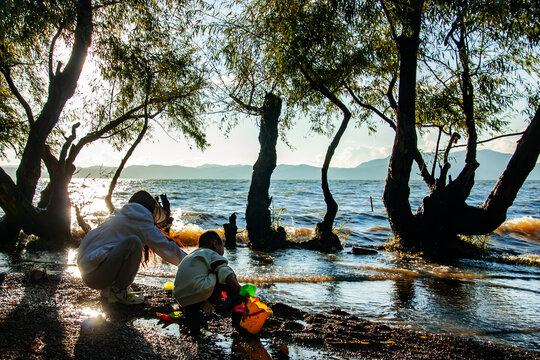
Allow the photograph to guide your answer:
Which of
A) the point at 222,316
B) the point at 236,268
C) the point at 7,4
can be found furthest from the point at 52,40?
the point at 222,316

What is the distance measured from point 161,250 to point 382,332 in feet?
9.17

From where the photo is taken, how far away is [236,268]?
9328mm

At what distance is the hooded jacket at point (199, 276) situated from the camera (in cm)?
449

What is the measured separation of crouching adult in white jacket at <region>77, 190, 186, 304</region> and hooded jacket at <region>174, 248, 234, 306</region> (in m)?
0.49

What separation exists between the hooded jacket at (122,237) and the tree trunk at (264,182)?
26.6 ft

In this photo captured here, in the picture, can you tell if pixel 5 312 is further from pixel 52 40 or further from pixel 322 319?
pixel 52 40

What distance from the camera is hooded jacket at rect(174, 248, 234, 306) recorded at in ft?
14.7

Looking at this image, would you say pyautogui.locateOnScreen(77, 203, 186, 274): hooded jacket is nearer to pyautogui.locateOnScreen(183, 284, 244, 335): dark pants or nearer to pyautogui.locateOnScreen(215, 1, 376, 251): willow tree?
pyautogui.locateOnScreen(183, 284, 244, 335): dark pants

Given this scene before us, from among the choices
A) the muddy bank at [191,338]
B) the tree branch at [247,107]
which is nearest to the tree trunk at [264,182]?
the tree branch at [247,107]

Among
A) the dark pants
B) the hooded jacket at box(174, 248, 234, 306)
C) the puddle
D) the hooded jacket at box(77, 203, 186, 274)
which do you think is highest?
the hooded jacket at box(77, 203, 186, 274)

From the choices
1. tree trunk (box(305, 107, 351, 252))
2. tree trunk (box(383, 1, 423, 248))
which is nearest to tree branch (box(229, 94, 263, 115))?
tree trunk (box(305, 107, 351, 252))

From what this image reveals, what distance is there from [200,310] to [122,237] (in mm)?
1312

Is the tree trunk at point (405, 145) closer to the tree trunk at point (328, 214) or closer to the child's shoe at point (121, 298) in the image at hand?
the tree trunk at point (328, 214)

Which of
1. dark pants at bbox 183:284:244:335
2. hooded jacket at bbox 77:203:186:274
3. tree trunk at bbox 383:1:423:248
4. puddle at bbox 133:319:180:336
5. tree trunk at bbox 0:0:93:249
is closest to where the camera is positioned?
puddle at bbox 133:319:180:336
